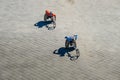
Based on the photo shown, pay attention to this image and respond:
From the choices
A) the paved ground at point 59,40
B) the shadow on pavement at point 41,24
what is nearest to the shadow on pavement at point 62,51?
the paved ground at point 59,40

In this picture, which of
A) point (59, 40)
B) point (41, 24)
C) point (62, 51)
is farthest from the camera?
point (41, 24)

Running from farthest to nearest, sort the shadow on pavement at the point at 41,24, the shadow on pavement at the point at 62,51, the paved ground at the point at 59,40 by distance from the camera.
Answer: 1. the shadow on pavement at the point at 41,24
2. the shadow on pavement at the point at 62,51
3. the paved ground at the point at 59,40

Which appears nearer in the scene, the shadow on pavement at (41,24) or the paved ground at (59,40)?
the paved ground at (59,40)

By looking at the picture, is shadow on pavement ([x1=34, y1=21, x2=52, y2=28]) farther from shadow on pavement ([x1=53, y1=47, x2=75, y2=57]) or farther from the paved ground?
shadow on pavement ([x1=53, y1=47, x2=75, y2=57])

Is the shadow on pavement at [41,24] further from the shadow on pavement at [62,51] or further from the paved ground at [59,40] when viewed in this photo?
the shadow on pavement at [62,51]

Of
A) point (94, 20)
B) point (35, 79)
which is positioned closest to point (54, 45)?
point (35, 79)

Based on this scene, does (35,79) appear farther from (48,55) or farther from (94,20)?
(94,20)

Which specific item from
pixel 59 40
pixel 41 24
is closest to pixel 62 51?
pixel 59 40

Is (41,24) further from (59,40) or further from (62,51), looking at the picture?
(62,51)

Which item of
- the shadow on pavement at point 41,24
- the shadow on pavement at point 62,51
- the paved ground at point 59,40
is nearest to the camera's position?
the paved ground at point 59,40

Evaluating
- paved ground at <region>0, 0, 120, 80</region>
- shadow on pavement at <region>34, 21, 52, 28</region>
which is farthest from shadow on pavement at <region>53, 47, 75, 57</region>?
shadow on pavement at <region>34, 21, 52, 28</region>
